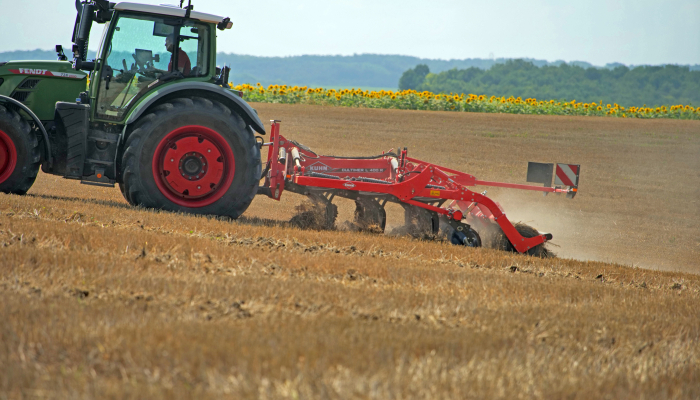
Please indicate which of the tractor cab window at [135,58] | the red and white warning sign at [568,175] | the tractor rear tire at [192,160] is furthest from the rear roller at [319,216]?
the red and white warning sign at [568,175]

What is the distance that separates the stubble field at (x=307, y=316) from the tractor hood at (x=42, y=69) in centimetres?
156

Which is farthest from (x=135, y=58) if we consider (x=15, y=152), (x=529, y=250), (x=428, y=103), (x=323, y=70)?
(x=323, y=70)

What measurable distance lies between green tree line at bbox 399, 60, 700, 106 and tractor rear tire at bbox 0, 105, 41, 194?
221 feet

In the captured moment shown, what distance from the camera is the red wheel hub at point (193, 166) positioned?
643 centimetres

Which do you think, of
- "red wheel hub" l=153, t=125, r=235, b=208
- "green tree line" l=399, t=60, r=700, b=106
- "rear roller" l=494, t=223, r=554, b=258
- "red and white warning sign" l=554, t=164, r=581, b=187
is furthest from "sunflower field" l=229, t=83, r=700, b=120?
"green tree line" l=399, t=60, r=700, b=106

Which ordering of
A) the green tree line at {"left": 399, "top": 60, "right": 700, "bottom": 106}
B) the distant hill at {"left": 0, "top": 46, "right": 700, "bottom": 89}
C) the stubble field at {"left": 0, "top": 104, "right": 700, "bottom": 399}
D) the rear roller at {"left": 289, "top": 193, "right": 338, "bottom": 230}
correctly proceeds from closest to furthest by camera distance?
the stubble field at {"left": 0, "top": 104, "right": 700, "bottom": 399} < the rear roller at {"left": 289, "top": 193, "right": 338, "bottom": 230} < the green tree line at {"left": 399, "top": 60, "right": 700, "bottom": 106} < the distant hill at {"left": 0, "top": 46, "right": 700, "bottom": 89}

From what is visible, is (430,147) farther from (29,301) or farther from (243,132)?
(29,301)

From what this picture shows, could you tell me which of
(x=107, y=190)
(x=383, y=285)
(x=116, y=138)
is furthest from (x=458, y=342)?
(x=107, y=190)

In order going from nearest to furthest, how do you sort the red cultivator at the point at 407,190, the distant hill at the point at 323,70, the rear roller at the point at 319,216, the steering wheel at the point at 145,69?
the steering wheel at the point at 145,69 < the red cultivator at the point at 407,190 < the rear roller at the point at 319,216 < the distant hill at the point at 323,70

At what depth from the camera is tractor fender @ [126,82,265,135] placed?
250 inches

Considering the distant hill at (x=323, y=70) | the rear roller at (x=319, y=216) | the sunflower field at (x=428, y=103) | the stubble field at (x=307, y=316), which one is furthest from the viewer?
the distant hill at (x=323, y=70)

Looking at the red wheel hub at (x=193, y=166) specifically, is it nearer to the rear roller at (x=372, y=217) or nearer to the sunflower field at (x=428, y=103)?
the rear roller at (x=372, y=217)

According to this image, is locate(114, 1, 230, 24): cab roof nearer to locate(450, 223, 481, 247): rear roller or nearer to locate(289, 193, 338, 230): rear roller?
locate(289, 193, 338, 230): rear roller

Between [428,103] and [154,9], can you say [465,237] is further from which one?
[428,103]
